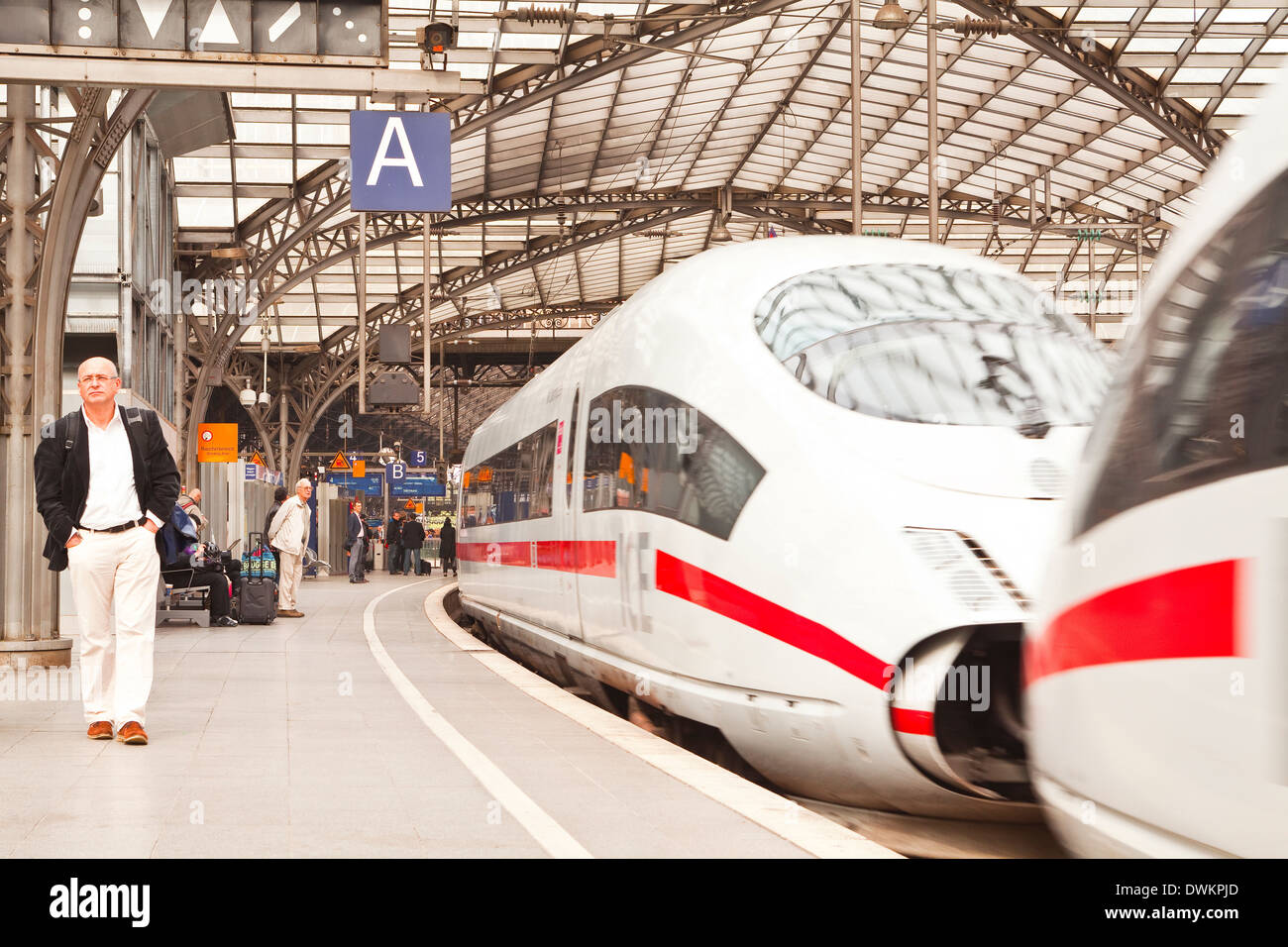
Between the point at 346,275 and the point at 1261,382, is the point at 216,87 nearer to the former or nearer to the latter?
the point at 1261,382

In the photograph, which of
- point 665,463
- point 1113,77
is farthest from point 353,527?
point 665,463

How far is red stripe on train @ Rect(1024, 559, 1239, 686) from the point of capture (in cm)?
290

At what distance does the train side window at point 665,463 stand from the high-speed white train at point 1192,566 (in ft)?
11.2

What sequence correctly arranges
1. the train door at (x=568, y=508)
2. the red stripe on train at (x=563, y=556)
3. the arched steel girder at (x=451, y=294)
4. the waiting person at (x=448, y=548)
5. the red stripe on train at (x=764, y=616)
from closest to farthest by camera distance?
1. the red stripe on train at (x=764, y=616)
2. the red stripe on train at (x=563, y=556)
3. the train door at (x=568, y=508)
4. the arched steel girder at (x=451, y=294)
5. the waiting person at (x=448, y=548)

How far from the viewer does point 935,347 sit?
7.08m

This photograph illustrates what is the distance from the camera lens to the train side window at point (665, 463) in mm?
7156

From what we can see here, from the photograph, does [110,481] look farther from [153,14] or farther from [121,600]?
[153,14]

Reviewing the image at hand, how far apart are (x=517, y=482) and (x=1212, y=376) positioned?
1121 centimetres

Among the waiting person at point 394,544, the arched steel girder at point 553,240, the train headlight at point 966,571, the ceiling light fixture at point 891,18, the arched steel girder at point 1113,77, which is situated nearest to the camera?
the train headlight at point 966,571

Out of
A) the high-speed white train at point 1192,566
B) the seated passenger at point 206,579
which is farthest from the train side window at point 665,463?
the seated passenger at point 206,579

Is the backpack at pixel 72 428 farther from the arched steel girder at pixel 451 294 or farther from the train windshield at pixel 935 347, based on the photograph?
the arched steel girder at pixel 451 294

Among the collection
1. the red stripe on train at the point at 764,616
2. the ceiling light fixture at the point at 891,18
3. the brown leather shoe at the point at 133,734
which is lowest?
the brown leather shoe at the point at 133,734

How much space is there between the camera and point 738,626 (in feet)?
22.5

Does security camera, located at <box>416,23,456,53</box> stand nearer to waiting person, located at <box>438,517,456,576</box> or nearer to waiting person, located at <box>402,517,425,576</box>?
waiting person, located at <box>402,517,425,576</box>
